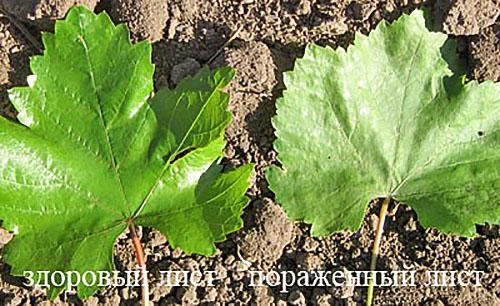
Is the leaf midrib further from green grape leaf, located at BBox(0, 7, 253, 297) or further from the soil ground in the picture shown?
the soil ground

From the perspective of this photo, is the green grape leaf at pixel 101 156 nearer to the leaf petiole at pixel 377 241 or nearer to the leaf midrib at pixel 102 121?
the leaf midrib at pixel 102 121

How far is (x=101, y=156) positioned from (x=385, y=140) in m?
0.57

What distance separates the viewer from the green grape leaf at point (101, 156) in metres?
1.89

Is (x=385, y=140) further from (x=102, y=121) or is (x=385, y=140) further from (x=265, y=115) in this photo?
(x=102, y=121)

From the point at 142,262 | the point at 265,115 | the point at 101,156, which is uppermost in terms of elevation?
the point at 265,115

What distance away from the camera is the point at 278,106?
1965 mm

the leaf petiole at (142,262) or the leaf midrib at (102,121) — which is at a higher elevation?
the leaf midrib at (102,121)

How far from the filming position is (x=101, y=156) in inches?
74.5

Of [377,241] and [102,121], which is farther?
[377,241]

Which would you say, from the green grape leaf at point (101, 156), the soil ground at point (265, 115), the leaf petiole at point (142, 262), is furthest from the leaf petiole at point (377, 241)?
the leaf petiole at point (142, 262)

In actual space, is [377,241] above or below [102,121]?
below

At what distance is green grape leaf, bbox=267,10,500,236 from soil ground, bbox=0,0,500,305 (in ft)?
0.34

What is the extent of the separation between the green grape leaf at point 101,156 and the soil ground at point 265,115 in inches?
5.0

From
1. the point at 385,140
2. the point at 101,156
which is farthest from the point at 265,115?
the point at 101,156
